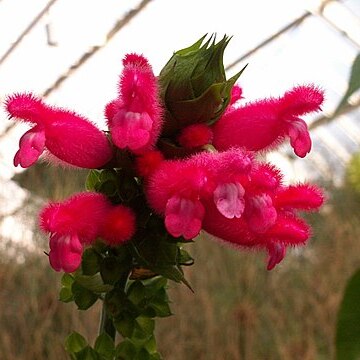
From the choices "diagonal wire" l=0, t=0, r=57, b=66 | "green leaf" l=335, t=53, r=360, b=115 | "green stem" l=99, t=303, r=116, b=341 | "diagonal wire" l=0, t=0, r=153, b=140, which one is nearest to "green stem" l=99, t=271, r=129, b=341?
"green stem" l=99, t=303, r=116, b=341

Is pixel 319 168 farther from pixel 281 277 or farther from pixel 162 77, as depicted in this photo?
pixel 162 77

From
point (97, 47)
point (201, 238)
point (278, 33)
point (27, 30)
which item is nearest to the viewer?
point (201, 238)

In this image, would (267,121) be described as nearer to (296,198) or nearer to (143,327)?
(296,198)

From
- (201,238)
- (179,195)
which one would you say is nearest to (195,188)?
(179,195)

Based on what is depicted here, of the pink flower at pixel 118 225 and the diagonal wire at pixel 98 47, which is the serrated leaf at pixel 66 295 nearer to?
the pink flower at pixel 118 225

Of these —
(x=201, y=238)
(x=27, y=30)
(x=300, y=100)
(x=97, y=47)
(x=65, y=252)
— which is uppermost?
(x=300, y=100)

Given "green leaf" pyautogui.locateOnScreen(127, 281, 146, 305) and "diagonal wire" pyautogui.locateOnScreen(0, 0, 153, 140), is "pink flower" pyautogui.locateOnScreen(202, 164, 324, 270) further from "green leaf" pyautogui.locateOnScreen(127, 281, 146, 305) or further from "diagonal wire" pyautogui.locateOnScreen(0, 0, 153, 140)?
"diagonal wire" pyautogui.locateOnScreen(0, 0, 153, 140)
